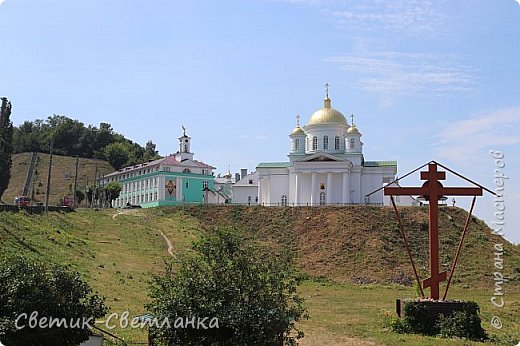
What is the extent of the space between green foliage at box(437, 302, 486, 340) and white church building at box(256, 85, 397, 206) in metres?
41.2

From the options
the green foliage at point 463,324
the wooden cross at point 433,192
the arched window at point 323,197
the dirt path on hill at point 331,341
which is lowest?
the dirt path on hill at point 331,341

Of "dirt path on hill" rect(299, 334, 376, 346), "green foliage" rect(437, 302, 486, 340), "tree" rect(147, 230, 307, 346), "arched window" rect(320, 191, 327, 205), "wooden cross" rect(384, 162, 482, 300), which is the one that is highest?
"arched window" rect(320, 191, 327, 205)

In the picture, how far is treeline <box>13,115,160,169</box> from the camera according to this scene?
105438 millimetres

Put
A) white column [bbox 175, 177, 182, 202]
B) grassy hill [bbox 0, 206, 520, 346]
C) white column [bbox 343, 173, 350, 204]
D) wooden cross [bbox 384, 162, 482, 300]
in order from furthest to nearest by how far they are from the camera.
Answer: white column [bbox 175, 177, 182, 202]
white column [bbox 343, 173, 350, 204]
grassy hill [bbox 0, 206, 520, 346]
wooden cross [bbox 384, 162, 482, 300]

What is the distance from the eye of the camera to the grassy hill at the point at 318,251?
20.6 m

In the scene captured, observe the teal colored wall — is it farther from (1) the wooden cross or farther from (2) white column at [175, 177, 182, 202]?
(1) the wooden cross

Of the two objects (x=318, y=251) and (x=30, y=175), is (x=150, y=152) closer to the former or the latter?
(x=30, y=175)

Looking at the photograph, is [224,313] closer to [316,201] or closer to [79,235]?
[79,235]

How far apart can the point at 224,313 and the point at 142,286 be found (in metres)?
15.0

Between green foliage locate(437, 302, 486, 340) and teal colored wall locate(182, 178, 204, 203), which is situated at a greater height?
teal colored wall locate(182, 178, 204, 203)

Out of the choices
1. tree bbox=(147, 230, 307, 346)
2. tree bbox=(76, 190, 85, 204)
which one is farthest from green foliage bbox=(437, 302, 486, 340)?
tree bbox=(76, 190, 85, 204)

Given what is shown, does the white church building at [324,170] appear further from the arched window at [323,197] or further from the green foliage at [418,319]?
the green foliage at [418,319]

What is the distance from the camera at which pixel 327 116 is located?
6056 cm

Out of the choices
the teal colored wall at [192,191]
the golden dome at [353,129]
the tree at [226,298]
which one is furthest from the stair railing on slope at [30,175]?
the tree at [226,298]
